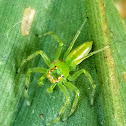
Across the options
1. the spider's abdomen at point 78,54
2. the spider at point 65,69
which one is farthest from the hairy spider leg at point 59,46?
the spider's abdomen at point 78,54

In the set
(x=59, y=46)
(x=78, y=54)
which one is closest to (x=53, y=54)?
(x=59, y=46)

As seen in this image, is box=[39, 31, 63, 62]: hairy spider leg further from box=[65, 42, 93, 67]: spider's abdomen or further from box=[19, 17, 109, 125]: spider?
box=[65, 42, 93, 67]: spider's abdomen

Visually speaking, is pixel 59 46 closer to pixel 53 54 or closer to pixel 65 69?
pixel 53 54

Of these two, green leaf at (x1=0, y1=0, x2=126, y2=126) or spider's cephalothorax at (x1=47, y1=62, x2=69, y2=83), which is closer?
green leaf at (x1=0, y1=0, x2=126, y2=126)

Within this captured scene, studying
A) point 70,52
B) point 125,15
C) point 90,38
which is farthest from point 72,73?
point 125,15

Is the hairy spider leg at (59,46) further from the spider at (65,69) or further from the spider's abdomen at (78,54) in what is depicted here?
the spider's abdomen at (78,54)

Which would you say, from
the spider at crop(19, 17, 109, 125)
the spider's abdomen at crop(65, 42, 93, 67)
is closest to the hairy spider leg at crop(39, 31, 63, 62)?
the spider at crop(19, 17, 109, 125)
